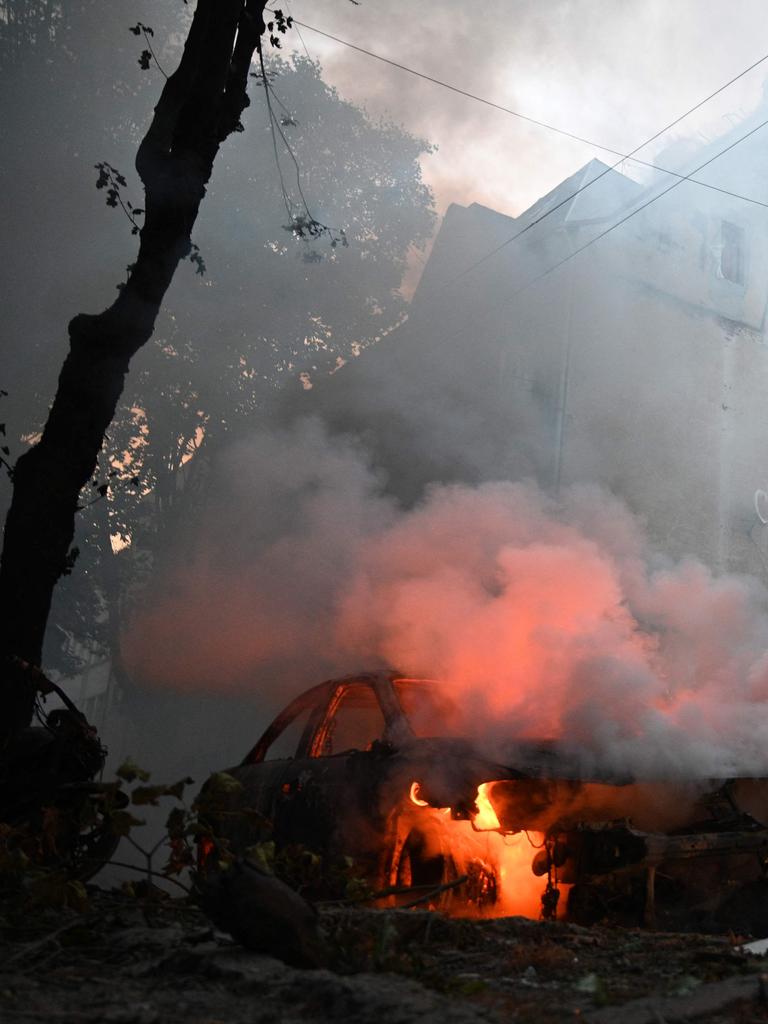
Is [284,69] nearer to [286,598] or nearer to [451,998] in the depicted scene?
[286,598]

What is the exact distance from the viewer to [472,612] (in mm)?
7797

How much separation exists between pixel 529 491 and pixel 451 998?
8.41 meters

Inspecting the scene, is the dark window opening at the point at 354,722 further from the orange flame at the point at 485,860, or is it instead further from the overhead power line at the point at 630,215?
the overhead power line at the point at 630,215

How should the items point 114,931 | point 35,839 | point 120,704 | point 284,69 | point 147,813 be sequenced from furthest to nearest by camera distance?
point 284,69, point 120,704, point 147,813, point 35,839, point 114,931

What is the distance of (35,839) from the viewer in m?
4.37

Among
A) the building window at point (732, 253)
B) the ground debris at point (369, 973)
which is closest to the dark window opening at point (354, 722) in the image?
the ground debris at point (369, 973)

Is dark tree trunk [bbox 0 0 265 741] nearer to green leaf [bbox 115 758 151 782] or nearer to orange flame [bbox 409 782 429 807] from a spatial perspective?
green leaf [bbox 115 758 151 782]

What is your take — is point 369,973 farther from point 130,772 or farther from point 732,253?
point 732,253

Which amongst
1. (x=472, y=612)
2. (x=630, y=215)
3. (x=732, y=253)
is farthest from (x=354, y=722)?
(x=732, y=253)

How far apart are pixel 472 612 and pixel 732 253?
1318 centimetres

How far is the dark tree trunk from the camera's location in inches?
231

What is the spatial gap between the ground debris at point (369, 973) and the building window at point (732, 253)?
53.3 ft

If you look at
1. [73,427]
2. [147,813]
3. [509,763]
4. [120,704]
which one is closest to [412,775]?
[509,763]

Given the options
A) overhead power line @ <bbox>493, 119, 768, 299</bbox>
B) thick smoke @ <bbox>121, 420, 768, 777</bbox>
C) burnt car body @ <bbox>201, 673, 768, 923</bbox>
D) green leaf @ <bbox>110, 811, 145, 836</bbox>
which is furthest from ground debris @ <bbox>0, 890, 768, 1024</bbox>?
overhead power line @ <bbox>493, 119, 768, 299</bbox>
